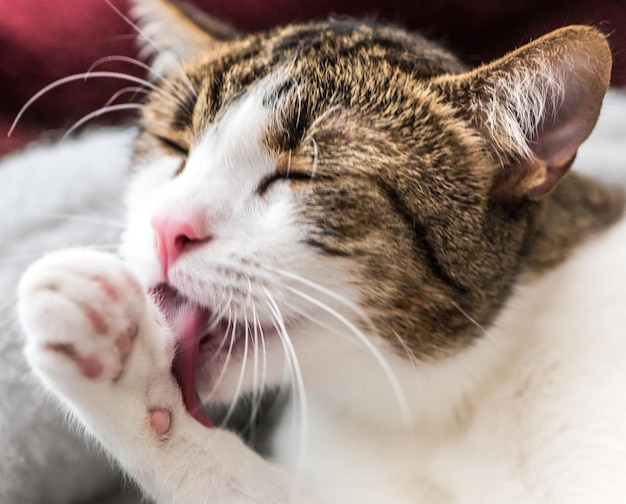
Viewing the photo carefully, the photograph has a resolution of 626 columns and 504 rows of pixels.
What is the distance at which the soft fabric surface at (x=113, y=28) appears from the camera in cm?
128

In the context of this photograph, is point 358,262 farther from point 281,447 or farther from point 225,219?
point 281,447

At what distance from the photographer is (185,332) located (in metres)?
0.66

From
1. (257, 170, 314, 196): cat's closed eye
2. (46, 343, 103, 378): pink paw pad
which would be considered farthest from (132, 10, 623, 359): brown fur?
(46, 343, 103, 378): pink paw pad

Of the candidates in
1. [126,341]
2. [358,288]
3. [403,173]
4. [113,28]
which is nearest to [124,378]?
[126,341]

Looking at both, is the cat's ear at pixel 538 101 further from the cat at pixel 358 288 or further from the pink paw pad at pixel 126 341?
the pink paw pad at pixel 126 341

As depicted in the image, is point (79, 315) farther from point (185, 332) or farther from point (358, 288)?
point (358, 288)

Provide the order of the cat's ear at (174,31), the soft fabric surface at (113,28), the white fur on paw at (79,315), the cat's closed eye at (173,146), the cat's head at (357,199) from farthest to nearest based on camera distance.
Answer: the soft fabric surface at (113,28), the cat's ear at (174,31), the cat's closed eye at (173,146), the cat's head at (357,199), the white fur on paw at (79,315)

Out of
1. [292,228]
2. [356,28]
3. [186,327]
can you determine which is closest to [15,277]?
[186,327]

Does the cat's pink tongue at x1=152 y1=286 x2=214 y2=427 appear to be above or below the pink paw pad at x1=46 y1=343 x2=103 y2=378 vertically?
above

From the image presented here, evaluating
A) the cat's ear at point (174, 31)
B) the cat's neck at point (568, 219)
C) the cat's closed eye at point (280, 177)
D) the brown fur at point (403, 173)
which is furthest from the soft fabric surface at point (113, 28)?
the cat's closed eye at point (280, 177)

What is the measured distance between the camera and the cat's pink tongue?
65cm

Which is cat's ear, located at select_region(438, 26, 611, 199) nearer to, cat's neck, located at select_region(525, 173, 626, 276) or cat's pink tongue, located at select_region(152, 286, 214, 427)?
cat's neck, located at select_region(525, 173, 626, 276)

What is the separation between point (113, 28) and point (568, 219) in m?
0.97

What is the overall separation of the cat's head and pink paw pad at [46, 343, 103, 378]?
0.39 feet
